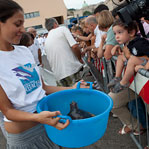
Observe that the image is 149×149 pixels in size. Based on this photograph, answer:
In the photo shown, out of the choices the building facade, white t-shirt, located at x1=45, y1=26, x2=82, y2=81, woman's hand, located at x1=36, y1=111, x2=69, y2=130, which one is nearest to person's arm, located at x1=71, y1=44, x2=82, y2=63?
white t-shirt, located at x1=45, y1=26, x2=82, y2=81

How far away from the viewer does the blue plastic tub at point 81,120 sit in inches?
34.1

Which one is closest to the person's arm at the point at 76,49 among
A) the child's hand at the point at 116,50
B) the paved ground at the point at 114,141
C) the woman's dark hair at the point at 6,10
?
the child's hand at the point at 116,50

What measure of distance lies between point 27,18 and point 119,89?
49133 mm

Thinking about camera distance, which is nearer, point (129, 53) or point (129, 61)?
point (129, 61)

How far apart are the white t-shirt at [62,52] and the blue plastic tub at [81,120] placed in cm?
196

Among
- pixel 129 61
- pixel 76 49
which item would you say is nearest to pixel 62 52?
pixel 76 49

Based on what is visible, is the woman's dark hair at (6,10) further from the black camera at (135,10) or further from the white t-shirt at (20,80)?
the black camera at (135,10)

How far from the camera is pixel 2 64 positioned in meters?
1.04

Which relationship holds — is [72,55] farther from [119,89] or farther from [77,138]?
[77,138]

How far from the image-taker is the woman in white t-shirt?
1022mm

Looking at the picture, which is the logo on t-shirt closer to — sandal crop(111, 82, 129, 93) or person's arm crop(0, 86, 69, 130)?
person's arm crop(0, 86, 69, 130)

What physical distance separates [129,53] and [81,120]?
160 centimetres

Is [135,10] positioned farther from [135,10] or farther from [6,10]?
[6,10]

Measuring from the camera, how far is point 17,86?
1049 millimetres
